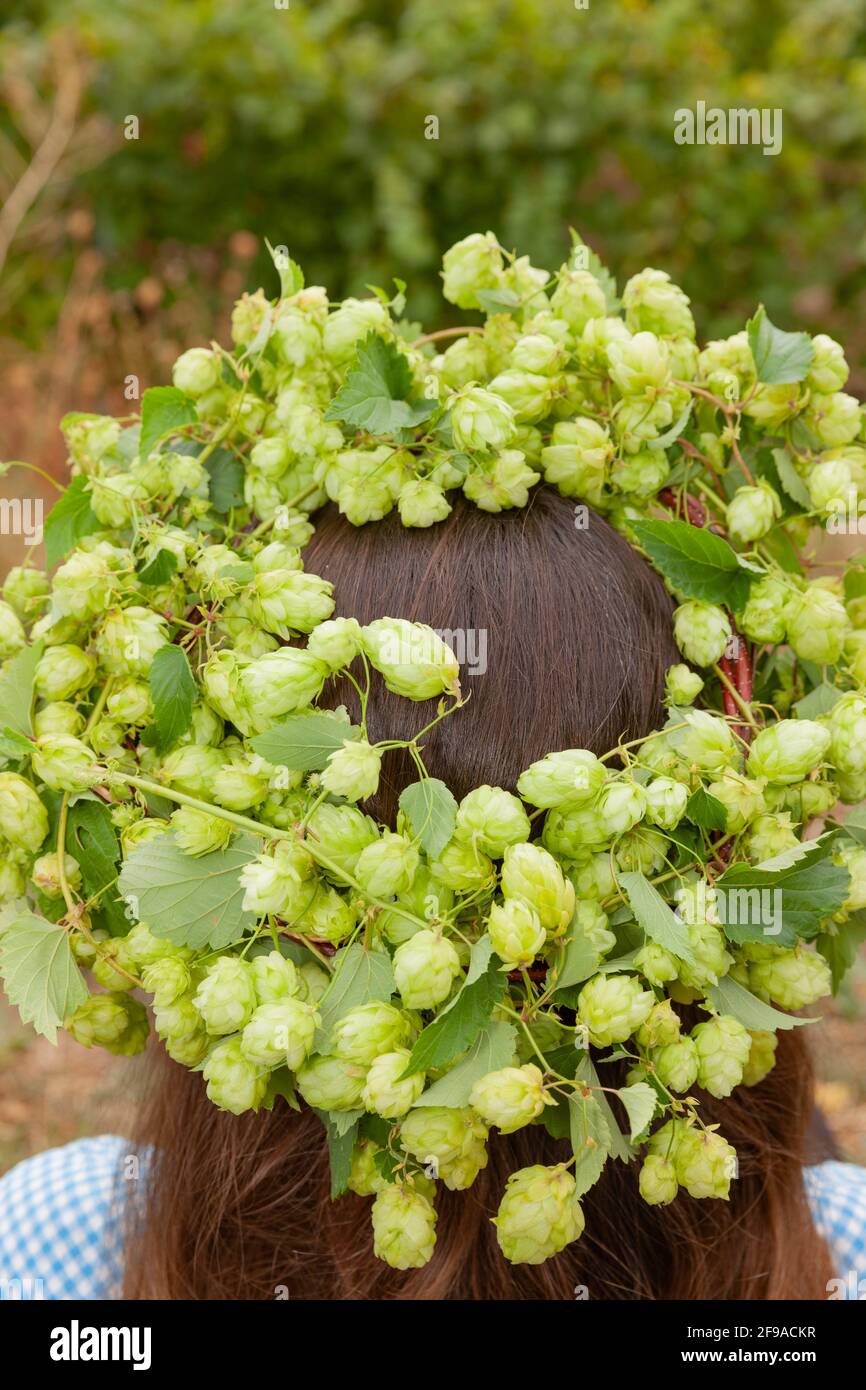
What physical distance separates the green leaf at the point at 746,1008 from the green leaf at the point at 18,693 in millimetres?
704

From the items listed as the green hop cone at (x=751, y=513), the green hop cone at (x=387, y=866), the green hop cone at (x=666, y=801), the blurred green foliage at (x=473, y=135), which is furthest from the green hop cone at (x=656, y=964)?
the blurred green foliage at (x=473, y=135)

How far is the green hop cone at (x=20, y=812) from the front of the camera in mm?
1103

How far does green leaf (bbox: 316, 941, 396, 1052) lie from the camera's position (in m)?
1.06

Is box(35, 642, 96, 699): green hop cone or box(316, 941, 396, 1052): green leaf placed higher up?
box(35, 642, 96, 699): green hop cone

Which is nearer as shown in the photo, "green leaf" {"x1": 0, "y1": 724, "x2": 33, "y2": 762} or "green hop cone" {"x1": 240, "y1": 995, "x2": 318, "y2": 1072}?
"green hop cone" {"x1": 240, "y1": 995, "x2": 318, "y2": 1072}

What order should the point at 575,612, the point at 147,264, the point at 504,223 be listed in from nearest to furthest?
the point at 575,612, the point at 504,223, the point at 147,264

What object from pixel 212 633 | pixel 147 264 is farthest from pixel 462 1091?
pixel 147 264

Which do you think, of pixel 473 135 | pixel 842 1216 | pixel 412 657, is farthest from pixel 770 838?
pixel 473 135

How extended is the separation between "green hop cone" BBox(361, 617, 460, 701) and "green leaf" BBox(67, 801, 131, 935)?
1.01 ft

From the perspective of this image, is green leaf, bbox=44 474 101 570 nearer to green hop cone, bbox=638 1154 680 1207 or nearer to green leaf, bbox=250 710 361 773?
green leaf, bbox=250 710 361 773

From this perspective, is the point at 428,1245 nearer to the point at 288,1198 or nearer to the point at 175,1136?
the point at 288,1198

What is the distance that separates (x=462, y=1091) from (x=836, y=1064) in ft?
11.5

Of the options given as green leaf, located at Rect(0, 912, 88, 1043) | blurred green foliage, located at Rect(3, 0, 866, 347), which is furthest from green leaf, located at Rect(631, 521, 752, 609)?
blurred green foliage, located at Rect(3, 0, 866, 347)

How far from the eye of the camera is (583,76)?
431 cm
